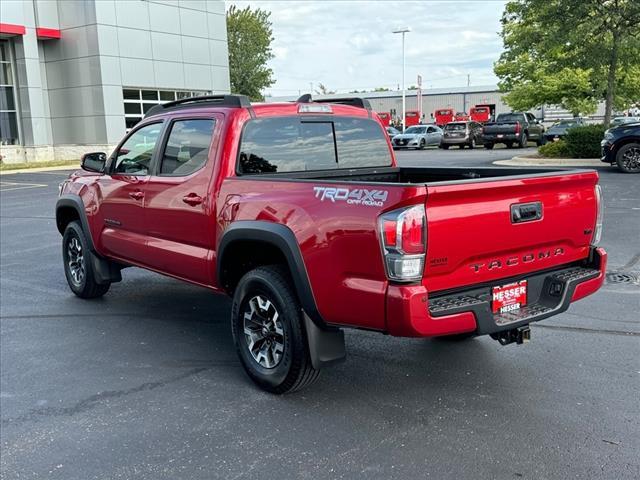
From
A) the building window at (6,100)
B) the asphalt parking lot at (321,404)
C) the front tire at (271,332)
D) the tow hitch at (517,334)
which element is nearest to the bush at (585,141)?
the asphalt parking lot at (321,404)

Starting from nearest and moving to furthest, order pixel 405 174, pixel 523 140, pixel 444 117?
pixel 405 174, pixel 523 140, pixel 444 117

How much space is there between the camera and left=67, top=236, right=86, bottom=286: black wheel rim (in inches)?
267

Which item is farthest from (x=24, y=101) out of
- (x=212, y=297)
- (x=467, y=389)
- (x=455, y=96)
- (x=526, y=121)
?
(x=455, y=96)

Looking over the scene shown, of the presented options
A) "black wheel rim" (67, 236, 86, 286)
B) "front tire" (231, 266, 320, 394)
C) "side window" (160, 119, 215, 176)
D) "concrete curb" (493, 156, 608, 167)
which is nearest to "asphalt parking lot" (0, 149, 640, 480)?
"front tire" (231, 266, 320, 394)

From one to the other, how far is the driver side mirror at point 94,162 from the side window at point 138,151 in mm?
304

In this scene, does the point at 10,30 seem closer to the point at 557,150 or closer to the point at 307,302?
the point at 557,150

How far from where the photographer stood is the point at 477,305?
361cm

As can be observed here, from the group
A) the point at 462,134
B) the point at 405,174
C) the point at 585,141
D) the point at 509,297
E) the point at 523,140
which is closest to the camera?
the point at 509,297

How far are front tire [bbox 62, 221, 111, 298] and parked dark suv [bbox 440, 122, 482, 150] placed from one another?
100 ft

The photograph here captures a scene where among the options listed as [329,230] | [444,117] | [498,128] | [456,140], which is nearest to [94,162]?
[329,230]

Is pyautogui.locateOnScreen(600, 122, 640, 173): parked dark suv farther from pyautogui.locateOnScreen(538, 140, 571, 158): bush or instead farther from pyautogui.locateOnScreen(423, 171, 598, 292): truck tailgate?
pyautogui.locateOnScreen(423, 171, 598, 292): truck tailgate

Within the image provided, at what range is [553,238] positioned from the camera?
402cm

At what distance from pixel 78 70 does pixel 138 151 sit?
95.2 ft

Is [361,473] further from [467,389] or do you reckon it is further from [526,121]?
[526,121]
